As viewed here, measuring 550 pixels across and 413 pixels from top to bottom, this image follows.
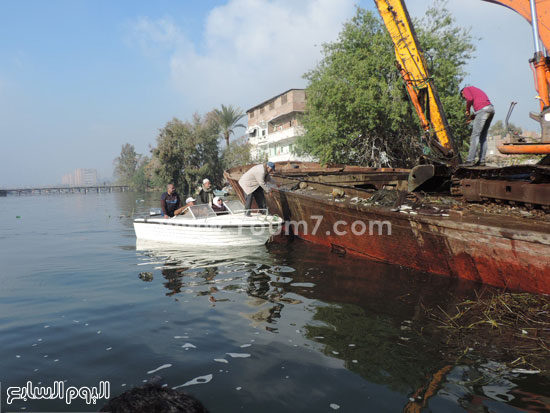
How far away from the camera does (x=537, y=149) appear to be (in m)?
5.29

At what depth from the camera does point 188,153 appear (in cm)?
4788

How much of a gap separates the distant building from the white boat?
90.9 feet

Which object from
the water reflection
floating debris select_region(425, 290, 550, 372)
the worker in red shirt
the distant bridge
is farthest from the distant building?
the distant bridge

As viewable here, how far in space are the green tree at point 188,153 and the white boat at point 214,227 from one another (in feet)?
130

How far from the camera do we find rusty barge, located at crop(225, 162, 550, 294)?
4.56 m

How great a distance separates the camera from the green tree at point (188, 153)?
47.4 m

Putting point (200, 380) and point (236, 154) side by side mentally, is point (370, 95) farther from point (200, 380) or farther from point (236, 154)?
point (236, 154)

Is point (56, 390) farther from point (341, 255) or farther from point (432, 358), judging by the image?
point (341, 255)

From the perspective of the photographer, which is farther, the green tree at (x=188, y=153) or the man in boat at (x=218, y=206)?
the green tree at (x=188, y=153)

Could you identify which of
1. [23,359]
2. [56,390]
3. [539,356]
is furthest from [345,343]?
[23,359]

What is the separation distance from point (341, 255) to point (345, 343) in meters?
4.20

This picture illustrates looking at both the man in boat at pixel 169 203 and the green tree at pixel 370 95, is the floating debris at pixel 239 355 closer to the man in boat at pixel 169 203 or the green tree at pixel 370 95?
the man in boat at pixel 169 203

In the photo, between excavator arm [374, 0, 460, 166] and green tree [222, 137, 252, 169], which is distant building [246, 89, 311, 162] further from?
excavator arm [374, 0, 460, 166]

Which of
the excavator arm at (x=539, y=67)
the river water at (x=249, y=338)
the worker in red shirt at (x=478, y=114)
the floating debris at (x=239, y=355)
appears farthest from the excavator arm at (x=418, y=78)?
the floating debris at (x=239, y=355)
